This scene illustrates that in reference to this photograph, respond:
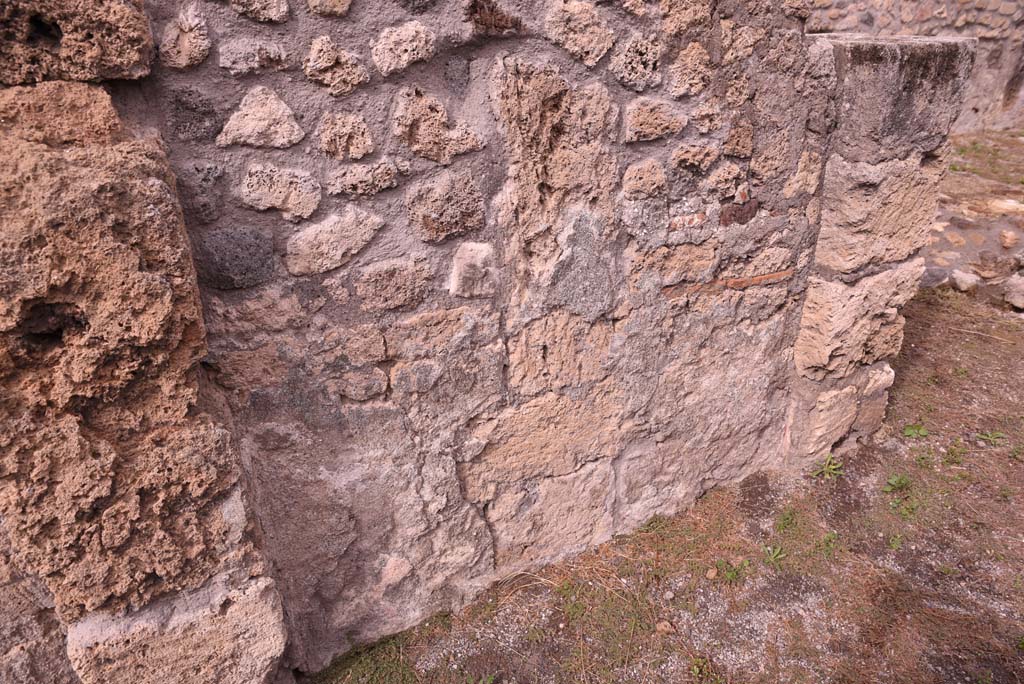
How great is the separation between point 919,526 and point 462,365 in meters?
1.92

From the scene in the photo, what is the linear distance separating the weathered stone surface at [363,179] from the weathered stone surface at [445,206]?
0.07 metres

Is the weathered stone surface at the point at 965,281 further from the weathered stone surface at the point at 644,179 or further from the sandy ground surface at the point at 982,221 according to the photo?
the weathered stone surface at the point at 644,179

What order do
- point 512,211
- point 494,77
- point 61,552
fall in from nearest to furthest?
point 61,552, point 494,77, point 512,211

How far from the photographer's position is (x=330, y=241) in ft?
5.00

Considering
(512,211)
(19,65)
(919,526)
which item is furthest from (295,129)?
(919,526)

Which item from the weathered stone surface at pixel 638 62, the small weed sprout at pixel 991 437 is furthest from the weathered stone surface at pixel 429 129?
the small weed sprout at pixel 991 437

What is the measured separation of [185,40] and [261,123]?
205 mm

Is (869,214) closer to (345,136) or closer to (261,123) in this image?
(345,136)

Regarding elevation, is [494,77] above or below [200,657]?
above

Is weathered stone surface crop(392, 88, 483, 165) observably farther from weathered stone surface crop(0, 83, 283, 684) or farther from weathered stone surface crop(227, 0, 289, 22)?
weathered stone surface crop(0, 83, 283, 684)

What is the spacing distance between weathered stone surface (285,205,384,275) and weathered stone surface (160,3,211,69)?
42 centimetres

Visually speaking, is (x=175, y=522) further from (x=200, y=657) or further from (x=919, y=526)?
(x=919, y=526)

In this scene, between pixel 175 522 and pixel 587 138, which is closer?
pixel 175 522

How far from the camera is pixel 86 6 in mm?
1103
